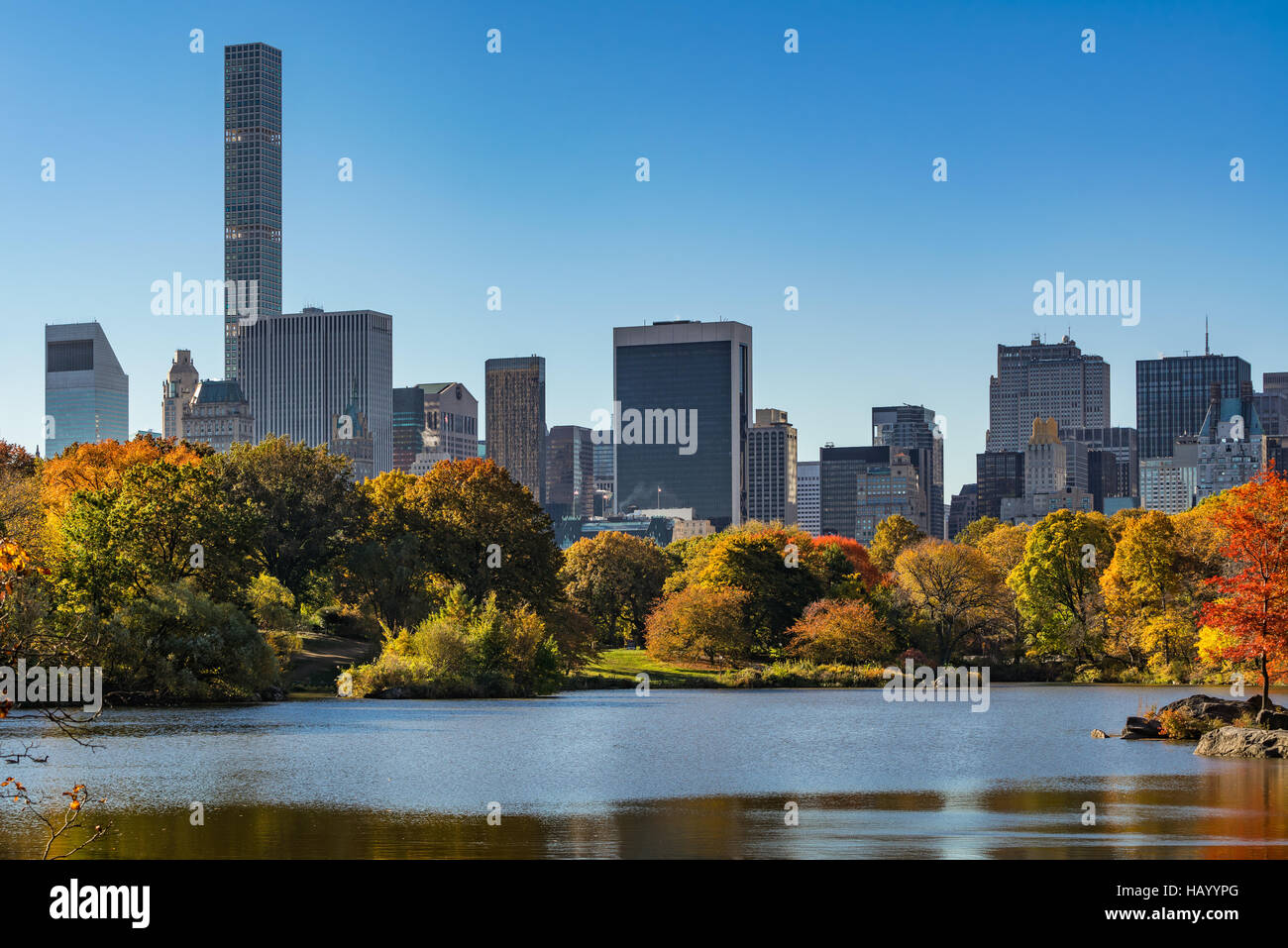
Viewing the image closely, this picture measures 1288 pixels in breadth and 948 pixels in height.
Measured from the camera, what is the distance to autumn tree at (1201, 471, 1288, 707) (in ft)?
156

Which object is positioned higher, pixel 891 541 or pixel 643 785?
pixel 891 541

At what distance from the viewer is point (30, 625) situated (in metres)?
51.2

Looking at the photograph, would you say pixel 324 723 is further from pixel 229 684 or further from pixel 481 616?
pixel 481 616

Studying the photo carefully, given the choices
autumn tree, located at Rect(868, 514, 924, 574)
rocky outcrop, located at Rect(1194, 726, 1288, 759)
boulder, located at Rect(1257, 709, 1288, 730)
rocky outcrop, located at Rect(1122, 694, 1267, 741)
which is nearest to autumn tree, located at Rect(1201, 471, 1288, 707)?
boulder, located at Rect(1257, 709, 1288, 730)

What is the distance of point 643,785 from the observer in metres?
38.4

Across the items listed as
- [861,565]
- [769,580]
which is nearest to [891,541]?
[861,565]

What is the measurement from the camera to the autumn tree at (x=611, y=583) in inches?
4227

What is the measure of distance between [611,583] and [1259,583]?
6447cm

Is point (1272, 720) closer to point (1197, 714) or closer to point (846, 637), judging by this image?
point (1197, 714)

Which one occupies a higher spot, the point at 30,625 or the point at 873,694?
the point at 30,625

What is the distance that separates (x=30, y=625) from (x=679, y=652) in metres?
49.6
